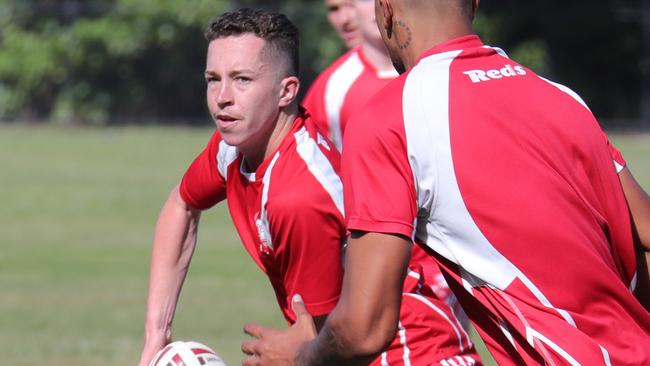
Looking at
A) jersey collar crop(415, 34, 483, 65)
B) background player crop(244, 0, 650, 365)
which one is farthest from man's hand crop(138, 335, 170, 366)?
jersey collar crop(415, 34, 483, 65)

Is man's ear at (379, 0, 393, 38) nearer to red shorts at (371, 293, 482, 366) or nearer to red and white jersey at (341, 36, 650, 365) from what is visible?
red and white jersey at (341, 36, 650, 365)

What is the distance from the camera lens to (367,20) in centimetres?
661

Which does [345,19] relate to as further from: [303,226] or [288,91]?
[303,226]

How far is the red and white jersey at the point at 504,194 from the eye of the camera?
122 inches

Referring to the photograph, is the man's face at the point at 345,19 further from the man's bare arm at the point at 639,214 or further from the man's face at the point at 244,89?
the man's bare arm at the point at 639,214

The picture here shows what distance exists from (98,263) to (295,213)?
980 centimetres

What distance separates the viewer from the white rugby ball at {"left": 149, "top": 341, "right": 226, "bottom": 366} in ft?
14.3

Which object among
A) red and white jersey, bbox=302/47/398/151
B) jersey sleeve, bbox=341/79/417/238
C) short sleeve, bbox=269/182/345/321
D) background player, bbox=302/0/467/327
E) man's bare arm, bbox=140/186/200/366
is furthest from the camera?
red and white jersey, bbox=302/47/398/151

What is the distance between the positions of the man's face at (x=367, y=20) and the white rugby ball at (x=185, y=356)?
2560 millimetres

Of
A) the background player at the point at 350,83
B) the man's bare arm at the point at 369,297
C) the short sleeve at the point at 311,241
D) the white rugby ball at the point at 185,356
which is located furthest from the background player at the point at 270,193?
the background player at the point at 350,83

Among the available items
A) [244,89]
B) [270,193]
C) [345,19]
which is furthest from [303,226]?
[345,19]

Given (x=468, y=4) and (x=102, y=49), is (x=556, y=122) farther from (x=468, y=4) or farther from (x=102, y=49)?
(x=102, y=49)

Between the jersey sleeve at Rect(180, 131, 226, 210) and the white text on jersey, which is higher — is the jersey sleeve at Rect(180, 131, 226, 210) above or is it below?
below

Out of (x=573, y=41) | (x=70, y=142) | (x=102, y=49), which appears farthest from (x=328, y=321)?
(x=573, y=41)
